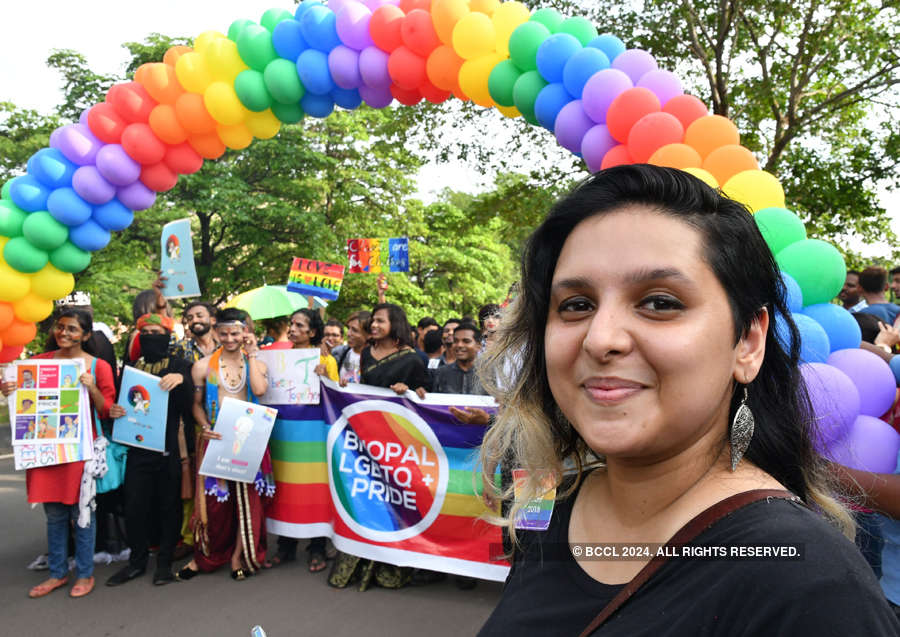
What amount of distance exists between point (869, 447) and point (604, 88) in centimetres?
235

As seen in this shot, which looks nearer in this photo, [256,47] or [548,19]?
[548,19]

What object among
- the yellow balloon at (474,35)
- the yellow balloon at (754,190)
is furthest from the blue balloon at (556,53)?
the yellow balloon at (754,190)

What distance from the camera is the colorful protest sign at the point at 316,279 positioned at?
7.48m

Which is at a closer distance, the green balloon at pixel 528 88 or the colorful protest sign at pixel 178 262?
the green balloon at pixel 528 88

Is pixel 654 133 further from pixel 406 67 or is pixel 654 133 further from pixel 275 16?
pixel 275 16

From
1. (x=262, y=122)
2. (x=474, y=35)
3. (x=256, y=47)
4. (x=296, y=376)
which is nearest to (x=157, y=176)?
(x=262, y=122)

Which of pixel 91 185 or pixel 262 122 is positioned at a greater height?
pixel 262 122

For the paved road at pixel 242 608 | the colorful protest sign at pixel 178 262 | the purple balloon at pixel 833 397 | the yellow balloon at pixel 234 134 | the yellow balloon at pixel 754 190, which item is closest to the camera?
the purple balloon at pixel 833 397

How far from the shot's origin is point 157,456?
189 inches

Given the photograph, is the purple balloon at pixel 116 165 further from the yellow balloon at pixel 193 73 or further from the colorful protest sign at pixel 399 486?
the colorful protest sign at pixel 399 486

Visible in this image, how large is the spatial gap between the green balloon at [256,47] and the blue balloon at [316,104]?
39cm

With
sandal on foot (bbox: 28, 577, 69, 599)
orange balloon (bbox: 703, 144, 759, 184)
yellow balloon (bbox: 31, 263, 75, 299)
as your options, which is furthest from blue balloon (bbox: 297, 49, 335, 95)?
sandal on foot (bbox: 28, 577, 69, 599)

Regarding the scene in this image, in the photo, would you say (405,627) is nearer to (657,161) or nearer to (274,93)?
(657,161)

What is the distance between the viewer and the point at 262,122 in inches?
213
